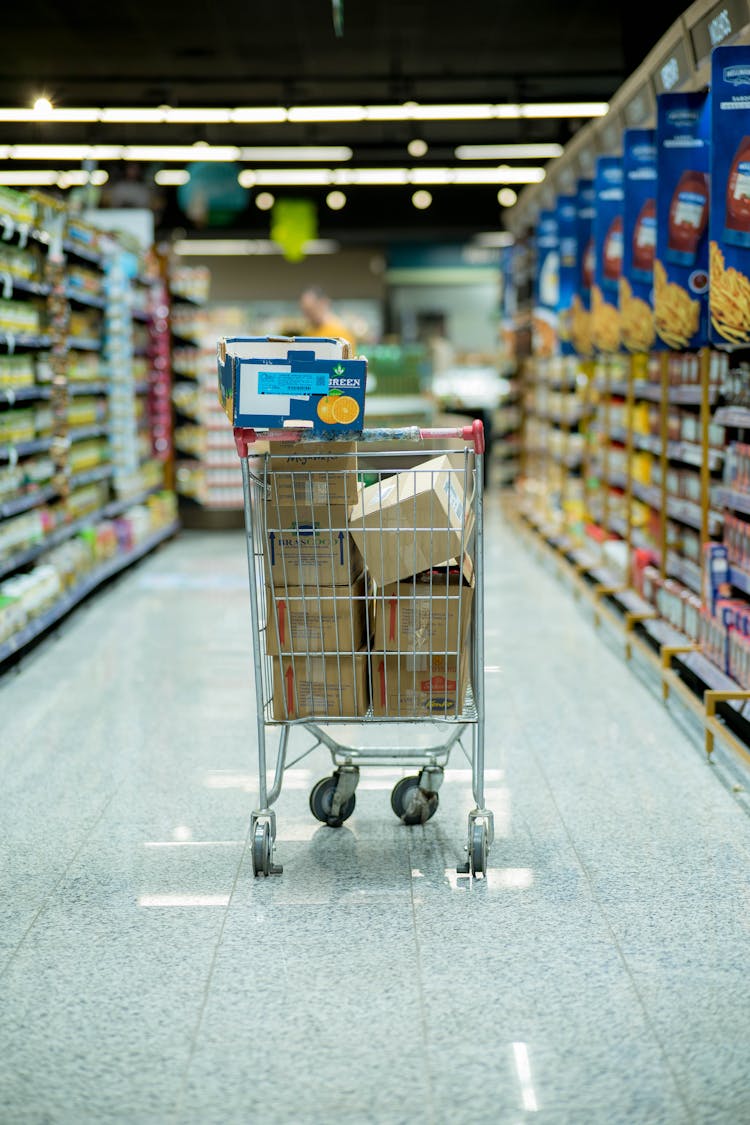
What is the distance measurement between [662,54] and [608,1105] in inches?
198

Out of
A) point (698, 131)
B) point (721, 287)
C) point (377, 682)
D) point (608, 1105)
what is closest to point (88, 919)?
point (377, 682)

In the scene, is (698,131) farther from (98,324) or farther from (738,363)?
(98,324)

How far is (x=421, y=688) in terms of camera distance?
3486 millimetres

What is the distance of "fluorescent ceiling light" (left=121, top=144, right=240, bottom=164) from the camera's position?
14.1 m

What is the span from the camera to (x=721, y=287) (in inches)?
167

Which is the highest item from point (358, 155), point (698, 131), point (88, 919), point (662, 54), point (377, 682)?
point (358, 155)

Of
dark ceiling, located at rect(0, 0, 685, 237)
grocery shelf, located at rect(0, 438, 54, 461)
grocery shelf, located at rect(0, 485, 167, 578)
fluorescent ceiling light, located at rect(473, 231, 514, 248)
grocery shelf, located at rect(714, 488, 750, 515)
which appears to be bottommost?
grocery shelf, located at rect(0, 485, 167, 578)

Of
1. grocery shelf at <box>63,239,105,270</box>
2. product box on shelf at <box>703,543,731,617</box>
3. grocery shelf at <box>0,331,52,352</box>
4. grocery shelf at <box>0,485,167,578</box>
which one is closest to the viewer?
product box on shelf at <box>703,543,731,617</box>

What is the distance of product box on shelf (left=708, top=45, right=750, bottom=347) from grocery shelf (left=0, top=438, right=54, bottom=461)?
144 inches

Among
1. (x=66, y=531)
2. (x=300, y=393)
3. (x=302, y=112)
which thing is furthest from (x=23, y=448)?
(x=302, y=112)

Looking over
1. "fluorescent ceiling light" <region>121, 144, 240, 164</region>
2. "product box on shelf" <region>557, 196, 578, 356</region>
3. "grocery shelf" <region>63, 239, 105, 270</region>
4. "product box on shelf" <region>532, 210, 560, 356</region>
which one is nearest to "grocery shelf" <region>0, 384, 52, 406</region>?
"grocery shelf" <region>63, 239, 105, 270</region>

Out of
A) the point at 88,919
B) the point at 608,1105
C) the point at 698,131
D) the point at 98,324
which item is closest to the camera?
the point at 608,1105

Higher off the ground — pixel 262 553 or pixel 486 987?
pixel 262 553

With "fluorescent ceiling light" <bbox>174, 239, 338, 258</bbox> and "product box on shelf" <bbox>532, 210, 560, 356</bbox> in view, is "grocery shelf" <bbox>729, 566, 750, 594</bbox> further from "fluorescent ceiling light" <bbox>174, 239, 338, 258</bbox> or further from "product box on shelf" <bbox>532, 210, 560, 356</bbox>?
"fluorescent ceiling light" <bbox>174, 239, 338, 258</bbox>
